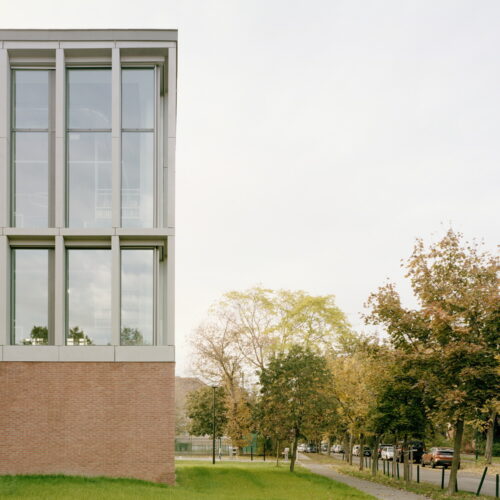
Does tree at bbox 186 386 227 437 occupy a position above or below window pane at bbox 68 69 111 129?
below

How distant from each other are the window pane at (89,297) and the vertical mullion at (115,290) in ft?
0.85

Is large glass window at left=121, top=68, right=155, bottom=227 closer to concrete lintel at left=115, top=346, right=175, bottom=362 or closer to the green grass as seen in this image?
concrete lintel at left=115, top=346, right=175, bottom=362

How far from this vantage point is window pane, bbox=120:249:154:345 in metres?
24.1

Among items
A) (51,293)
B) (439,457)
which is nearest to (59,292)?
(51,293)

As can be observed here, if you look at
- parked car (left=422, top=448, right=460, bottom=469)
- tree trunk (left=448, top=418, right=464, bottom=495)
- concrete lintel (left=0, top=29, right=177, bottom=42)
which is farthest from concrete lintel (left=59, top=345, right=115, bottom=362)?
parked car (left=422, top=448, right=460, bottom=469)

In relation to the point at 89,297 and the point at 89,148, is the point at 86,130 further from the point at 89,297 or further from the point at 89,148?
the point at 89,297

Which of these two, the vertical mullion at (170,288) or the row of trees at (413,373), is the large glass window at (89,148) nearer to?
the vertical mullion at (170,288)

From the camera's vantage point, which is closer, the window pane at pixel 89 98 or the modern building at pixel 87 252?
the modern building at pixel 87 252

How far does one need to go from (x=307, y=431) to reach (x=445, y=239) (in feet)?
44.6

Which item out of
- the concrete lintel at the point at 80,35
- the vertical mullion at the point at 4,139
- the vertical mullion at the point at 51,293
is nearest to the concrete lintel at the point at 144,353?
the vertical mullion at the point at 51,293

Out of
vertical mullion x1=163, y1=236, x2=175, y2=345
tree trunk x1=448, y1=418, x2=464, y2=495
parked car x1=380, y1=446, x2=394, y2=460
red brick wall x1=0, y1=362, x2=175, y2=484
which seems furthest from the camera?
parked car x1=380, y1=446, x2=394, y2=460

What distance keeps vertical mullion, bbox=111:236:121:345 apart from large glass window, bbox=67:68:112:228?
897 mm

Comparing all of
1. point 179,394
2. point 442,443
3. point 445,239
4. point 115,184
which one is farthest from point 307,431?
point 179,394

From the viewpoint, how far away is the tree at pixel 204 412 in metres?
61.9
